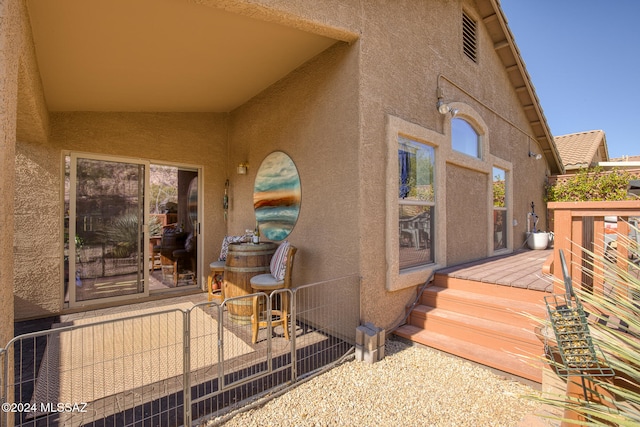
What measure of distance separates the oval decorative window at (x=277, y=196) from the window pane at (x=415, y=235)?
163cm

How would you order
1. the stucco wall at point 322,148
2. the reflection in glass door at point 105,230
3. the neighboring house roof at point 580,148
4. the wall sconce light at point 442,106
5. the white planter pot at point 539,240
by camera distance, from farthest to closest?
the neighboring house roof at point 580,148 < the white planter pot at point 539,240 < the reflection in glass door at point 105,230 < the wall sconce light at point 442,106 < the stucco wall at point 322,148

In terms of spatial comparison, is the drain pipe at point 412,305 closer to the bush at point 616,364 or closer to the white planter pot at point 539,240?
the bush at point 616,364

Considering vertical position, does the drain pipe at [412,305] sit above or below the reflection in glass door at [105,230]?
below

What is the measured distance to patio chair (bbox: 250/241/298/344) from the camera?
3814 millimetres

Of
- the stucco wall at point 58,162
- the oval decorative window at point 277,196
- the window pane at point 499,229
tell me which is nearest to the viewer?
the stucco wall at point 58,162

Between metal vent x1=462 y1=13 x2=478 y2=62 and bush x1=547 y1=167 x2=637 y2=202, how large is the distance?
19.2ft

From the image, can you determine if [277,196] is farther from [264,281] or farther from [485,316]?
[485,316]

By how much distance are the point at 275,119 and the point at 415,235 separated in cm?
303

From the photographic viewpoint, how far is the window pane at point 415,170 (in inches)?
171

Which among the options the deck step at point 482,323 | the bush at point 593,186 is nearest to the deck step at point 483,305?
the deck step at point 482,323

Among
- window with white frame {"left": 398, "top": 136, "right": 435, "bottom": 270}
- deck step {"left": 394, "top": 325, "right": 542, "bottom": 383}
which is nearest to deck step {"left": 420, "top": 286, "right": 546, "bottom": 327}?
deck step {"left": 394, "top": 325, "right": 542, "bottom": 383}

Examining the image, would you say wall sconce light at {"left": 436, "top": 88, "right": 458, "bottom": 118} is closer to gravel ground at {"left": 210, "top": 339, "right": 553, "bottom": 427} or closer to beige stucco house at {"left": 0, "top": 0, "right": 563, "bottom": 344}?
beige stucco house at {"left": 0, "top": 0, "right": 563, "bottom": 344}

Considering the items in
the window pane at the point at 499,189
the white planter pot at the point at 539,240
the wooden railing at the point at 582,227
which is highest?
Result: the window pane at the point at 499,189

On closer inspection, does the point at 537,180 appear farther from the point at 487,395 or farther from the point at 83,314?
the point at 83,314
